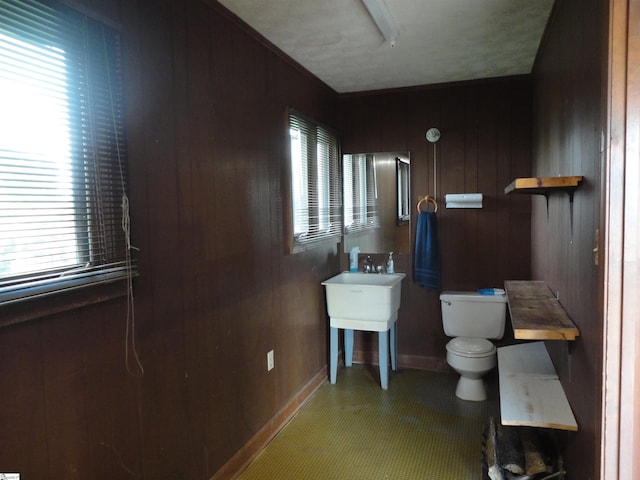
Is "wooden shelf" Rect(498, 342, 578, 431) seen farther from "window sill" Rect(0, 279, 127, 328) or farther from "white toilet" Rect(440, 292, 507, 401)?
"window sill" Rect(0, 279, 127, 328)

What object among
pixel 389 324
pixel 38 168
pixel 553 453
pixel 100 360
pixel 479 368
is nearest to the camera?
pixel 38 168

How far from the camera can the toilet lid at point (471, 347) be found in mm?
3090

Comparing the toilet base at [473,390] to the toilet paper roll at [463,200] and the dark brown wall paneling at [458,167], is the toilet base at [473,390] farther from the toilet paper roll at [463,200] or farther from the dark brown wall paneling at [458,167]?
the toilet paper roll at [463,200]

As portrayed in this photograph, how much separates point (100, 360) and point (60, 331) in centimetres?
20

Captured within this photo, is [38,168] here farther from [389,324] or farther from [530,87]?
[530,87]

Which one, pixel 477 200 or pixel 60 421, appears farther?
pixel 477 200

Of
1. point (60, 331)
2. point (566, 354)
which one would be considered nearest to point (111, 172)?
point (60, 331)

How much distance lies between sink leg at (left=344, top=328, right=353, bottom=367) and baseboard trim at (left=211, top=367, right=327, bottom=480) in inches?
14.2

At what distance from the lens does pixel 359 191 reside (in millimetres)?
3930

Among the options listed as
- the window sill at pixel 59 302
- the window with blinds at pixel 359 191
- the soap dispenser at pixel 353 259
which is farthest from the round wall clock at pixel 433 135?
the window sill at pixel 59 302

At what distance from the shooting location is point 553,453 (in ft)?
6.92

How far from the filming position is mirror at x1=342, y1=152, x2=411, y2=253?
3760 mm

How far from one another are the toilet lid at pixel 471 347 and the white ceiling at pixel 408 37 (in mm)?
1942

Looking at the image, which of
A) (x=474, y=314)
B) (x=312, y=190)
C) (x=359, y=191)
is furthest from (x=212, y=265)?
(x=474, y=314)
